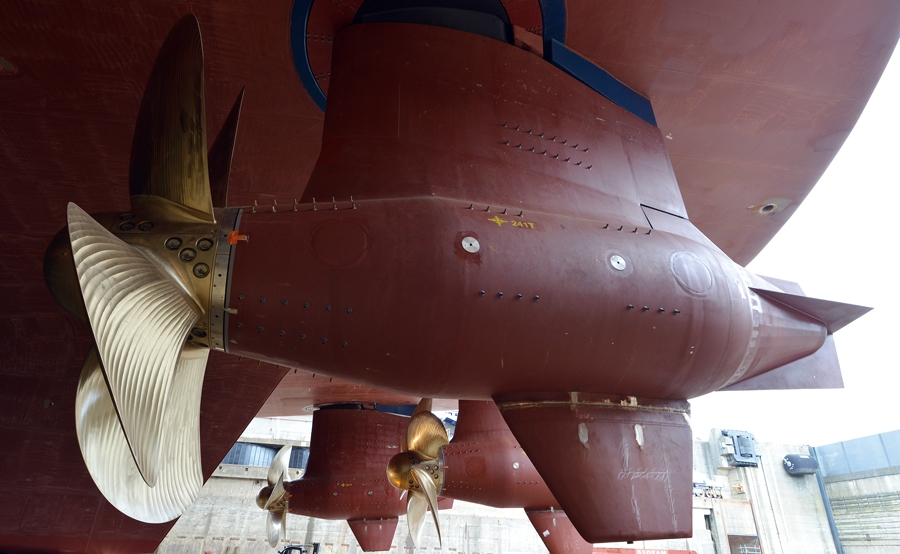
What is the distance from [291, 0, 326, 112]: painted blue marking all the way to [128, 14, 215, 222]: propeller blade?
67.8 inches

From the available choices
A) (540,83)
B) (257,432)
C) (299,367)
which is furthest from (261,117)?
(257,432)

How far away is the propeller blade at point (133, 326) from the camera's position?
89.6 inches

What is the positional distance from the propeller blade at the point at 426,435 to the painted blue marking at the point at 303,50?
487 cm

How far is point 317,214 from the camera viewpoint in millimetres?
3119

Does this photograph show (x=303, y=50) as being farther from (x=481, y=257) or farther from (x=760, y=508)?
(x=760, y=508)

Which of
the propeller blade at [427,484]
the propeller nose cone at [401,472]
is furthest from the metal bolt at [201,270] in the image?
the propeller nose cone at [401,472]

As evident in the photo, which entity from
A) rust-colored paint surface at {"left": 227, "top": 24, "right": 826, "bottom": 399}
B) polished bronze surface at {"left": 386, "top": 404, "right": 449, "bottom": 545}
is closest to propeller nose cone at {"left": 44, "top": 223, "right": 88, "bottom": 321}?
Answer: rust-colored paint surface at {"left": 227, "top": 24, "right": 826, "bottom": 399}

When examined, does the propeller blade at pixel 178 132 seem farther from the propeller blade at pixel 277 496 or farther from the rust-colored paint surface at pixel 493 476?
the propeller blade at pixel 277 496

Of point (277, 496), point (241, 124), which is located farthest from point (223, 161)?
point (277, 496)

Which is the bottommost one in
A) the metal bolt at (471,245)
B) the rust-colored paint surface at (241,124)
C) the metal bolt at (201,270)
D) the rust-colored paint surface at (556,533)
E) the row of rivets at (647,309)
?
the rust-colored paint surface at (556,533)

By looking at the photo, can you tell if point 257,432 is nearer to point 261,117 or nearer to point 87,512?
point 87,512

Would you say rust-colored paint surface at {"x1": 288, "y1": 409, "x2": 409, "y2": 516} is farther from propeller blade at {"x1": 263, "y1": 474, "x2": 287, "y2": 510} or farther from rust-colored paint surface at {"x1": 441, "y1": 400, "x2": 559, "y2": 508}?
rust-colored paint surface at {"x1": 441, "y1": 400, "x2": 559, "y2": 508}

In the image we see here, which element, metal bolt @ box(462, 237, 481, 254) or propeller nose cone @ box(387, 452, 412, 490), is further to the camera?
propeller nose cone @ box(387, 452, 412, 490)

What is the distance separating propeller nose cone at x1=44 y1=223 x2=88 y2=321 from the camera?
2.74 meters
